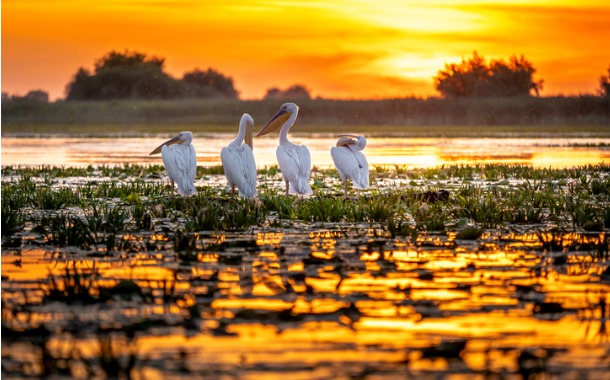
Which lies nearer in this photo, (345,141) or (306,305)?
(306,305)

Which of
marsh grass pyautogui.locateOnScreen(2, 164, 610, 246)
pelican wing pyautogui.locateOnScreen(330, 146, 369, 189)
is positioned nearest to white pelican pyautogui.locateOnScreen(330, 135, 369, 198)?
pelican wing pyautogui.locateOnScreen(330, 146, 369, 189)

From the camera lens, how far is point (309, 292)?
6340 mm

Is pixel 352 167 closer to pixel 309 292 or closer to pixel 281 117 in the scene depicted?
pixel 281 117

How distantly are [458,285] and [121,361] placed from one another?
2.44m

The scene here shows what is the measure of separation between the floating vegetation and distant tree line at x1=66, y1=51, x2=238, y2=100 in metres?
75.4

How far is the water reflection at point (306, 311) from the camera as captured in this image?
15.7ft

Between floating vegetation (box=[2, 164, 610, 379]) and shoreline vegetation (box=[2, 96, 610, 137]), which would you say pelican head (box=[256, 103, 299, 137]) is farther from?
shoreline vegetation (box=[2, 96, 610, 137])

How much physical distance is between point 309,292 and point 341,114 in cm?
5941

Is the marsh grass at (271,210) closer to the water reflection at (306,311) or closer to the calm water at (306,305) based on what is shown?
the calm water at (306,305)

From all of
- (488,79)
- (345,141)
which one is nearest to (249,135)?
(345,141)

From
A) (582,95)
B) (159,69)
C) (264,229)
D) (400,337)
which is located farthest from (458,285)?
(159,69)

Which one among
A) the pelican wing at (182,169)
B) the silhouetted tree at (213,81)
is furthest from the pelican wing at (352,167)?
the silhouetted tree at (213,81)

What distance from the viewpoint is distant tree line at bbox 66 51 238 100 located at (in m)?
85.4

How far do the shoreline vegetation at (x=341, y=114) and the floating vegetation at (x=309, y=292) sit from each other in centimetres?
4842
